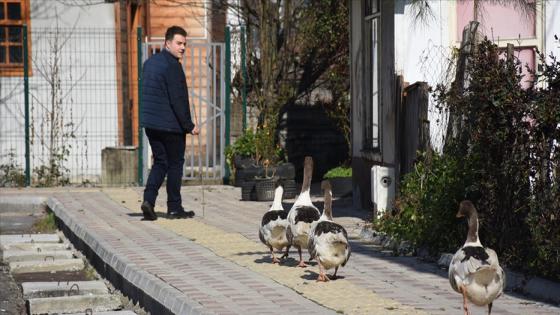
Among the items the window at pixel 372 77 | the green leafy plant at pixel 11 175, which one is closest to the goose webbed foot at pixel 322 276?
the window at pixel 372 77

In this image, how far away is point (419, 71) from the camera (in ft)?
44.4

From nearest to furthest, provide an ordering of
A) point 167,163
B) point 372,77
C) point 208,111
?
point 167,163
point 372,77
point 208,111

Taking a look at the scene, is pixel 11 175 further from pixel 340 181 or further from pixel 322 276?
pixel 322 276

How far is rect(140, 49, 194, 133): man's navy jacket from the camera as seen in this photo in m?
13.8

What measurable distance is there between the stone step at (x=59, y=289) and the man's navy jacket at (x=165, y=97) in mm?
3452

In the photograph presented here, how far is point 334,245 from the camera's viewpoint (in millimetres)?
9016

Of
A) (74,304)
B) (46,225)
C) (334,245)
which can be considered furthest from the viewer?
(46,225)

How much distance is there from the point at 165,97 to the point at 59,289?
3.88 meters

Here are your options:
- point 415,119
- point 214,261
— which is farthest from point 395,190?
point 214,261

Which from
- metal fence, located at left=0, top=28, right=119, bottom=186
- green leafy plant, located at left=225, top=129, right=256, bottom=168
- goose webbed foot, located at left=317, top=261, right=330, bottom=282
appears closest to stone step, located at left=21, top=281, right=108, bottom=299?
goose webbed foot, located at left=317, top=261, right=330, bottom=282

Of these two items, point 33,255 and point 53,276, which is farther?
point 33,255

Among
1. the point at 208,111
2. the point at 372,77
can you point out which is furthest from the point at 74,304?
the point at 208,111

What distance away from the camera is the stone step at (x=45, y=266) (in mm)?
11945

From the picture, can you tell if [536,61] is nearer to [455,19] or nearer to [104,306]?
[455,19]
